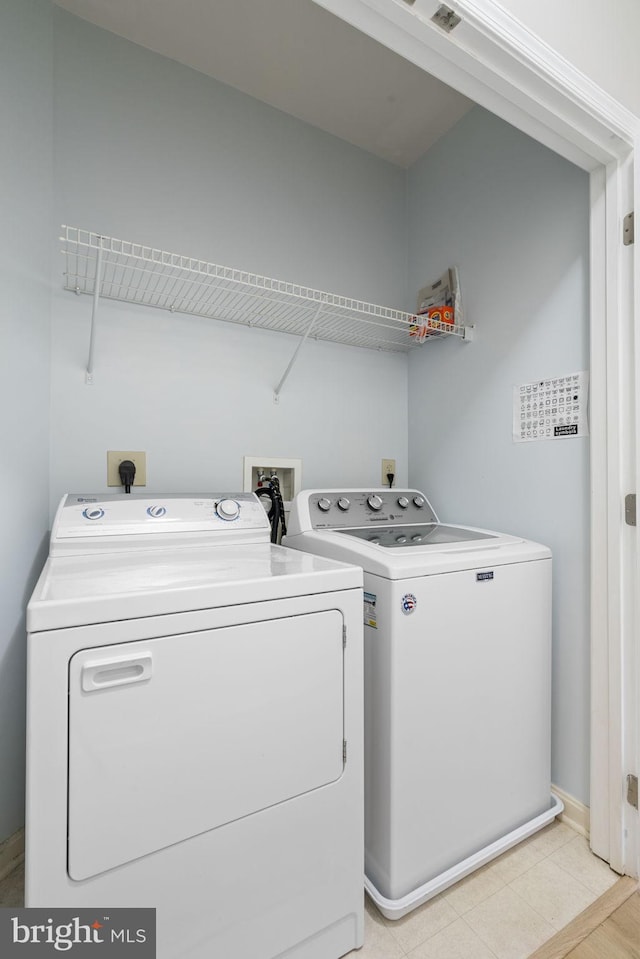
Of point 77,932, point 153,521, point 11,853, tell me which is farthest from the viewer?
point 153,521

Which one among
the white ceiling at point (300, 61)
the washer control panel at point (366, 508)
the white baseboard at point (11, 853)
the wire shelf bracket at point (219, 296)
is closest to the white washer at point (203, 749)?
the washer control panel at point (366, 508)

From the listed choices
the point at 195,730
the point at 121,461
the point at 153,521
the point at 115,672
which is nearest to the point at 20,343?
the point at 121,461

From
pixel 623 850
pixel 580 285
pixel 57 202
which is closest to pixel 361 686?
pixel 623 850

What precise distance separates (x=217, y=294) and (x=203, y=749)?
157cm

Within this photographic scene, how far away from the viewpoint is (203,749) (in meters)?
0.91

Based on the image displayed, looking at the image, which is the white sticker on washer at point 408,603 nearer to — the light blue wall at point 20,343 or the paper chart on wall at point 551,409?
the paper chart on wall at point 551,409

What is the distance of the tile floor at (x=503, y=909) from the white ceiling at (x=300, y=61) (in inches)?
113

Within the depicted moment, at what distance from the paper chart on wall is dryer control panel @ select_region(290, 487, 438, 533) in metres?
0.50

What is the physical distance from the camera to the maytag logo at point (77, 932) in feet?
2.63

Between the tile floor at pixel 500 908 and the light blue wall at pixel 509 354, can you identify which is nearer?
the tile floor at pixel 500 908

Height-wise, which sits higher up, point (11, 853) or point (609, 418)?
point (609, 418)

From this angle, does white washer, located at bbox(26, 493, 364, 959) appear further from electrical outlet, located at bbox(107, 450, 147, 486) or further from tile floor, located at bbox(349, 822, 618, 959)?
electrical outlet, located at bbox(107, 450, 147, 486)

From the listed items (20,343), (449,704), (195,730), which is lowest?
(449,704)

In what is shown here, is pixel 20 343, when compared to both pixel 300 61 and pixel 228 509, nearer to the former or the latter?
pixel 228 509
